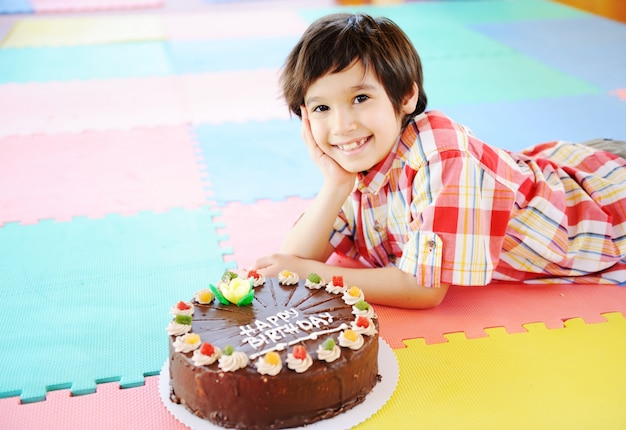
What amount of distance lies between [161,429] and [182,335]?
23 cm

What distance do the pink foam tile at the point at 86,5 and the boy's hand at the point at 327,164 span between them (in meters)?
5.87

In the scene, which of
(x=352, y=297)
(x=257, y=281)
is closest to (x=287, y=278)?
(x=257, y=281)

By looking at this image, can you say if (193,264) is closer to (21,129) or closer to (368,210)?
Result: (368,210)

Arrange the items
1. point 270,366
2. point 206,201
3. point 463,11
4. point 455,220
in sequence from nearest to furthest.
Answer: point 270,366, point 455,220, point 206,201, point 463,11

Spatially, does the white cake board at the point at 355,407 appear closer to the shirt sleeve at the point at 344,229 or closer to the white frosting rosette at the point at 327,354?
the white frosting rosette at the point at 327,354

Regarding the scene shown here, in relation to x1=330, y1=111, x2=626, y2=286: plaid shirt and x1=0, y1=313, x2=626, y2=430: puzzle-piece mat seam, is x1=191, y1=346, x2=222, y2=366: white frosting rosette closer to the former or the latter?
x1=0, y1=313, x2=626, y2=430: puzzle-piece mat seam

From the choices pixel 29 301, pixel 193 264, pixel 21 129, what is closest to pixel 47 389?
pixel 29 301

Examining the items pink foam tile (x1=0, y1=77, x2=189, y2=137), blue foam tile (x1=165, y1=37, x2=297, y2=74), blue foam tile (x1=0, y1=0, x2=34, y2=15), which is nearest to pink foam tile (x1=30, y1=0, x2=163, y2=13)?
blue foam tile (x1=0, y1=0, x2=34, y2=15)

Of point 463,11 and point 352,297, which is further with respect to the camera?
point 463,11

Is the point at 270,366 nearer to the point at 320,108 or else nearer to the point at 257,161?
the point at 320,108

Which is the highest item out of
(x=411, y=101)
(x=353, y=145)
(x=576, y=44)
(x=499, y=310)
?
(x=411, y=101)

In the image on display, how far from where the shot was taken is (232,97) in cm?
464

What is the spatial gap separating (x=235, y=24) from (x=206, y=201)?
151 inches

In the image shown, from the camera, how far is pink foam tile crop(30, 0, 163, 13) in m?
7.45
